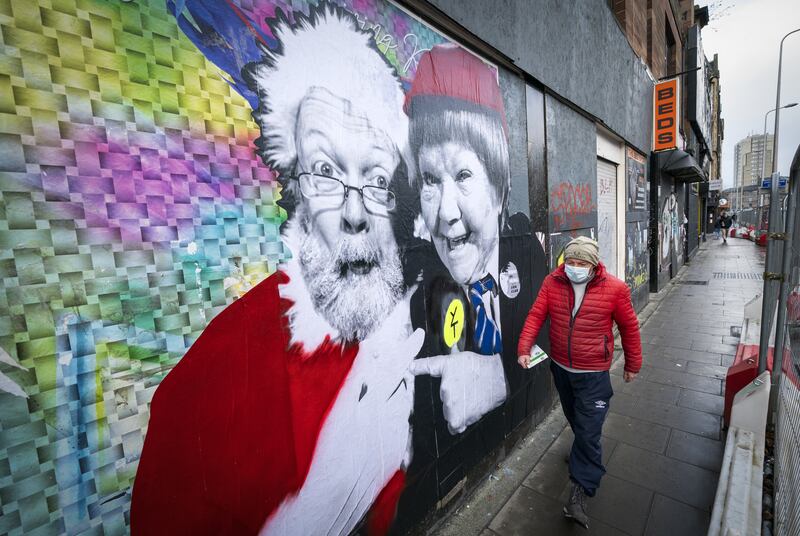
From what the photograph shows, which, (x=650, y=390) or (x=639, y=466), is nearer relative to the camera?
(x=639, y=466)

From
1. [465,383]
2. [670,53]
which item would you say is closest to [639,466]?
[465,383]

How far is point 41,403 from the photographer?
3.31 ft

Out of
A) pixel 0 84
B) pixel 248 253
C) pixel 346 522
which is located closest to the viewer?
pixel 0 84

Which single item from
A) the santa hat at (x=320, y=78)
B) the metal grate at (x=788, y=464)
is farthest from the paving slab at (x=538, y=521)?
the santa hat at (x=320, y=78)

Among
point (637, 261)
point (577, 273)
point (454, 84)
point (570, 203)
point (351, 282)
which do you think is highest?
point (454, 84)

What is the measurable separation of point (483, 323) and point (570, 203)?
2.31 m

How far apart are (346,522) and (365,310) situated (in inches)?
44.4

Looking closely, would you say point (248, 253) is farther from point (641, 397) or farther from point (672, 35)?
point (672, 35)

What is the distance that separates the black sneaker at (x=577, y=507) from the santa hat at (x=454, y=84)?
2887 mm

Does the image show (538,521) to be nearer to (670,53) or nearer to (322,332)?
(322,332)

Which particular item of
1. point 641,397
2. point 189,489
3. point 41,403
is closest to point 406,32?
point 41,403

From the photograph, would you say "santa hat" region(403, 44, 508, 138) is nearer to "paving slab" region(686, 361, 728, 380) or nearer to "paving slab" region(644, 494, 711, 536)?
"paving slab" region(644, 494, 711, 536)

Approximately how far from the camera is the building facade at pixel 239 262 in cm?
102

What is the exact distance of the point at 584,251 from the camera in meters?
2.36
